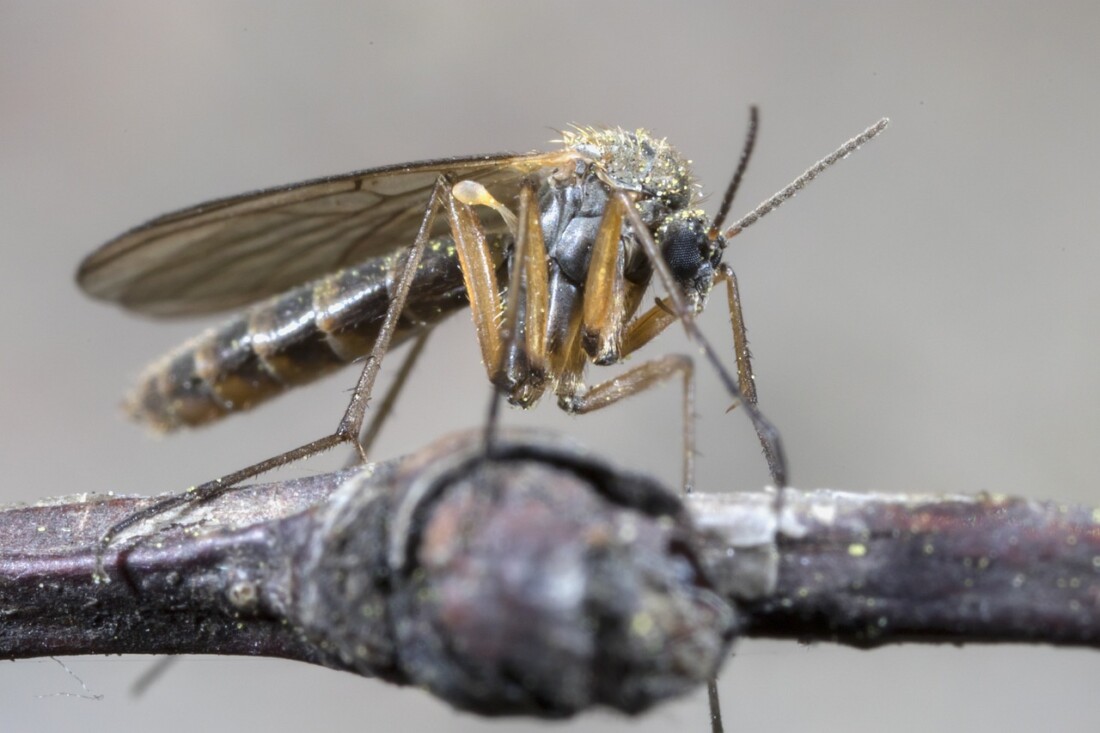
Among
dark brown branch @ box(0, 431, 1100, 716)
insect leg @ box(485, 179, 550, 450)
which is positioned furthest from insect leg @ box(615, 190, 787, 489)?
dark brown branch @ box(0, 431, 1100, 716)

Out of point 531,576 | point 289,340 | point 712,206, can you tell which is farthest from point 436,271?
point 712,206

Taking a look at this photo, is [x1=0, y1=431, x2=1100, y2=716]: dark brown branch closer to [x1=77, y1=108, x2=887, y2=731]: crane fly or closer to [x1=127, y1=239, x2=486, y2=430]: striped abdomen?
[x1=77, y1=108, x2=887, y2=731]: crane fly

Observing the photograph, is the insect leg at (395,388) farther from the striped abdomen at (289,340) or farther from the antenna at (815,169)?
the antenna at (815,169)

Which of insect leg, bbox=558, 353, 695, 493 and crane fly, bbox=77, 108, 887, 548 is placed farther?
crane fly, bbox=77, 108, 887, 548

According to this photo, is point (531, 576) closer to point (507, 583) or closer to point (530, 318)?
point (507, 583)

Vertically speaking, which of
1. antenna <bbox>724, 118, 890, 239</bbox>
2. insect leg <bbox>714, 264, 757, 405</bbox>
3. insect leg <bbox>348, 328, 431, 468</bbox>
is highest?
antenna <bbox>724, 118, 890, 239</bbox>

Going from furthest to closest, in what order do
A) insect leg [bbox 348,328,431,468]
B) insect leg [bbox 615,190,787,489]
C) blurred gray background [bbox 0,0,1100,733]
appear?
blurred gray background [bbox 0,0,1100,733]
insect leg [bbox 348,328,431,468]
insect leg [bbox 615,190,787,489]

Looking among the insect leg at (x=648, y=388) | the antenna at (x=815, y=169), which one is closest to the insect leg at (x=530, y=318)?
the insect leg at (x=648, y=388)
